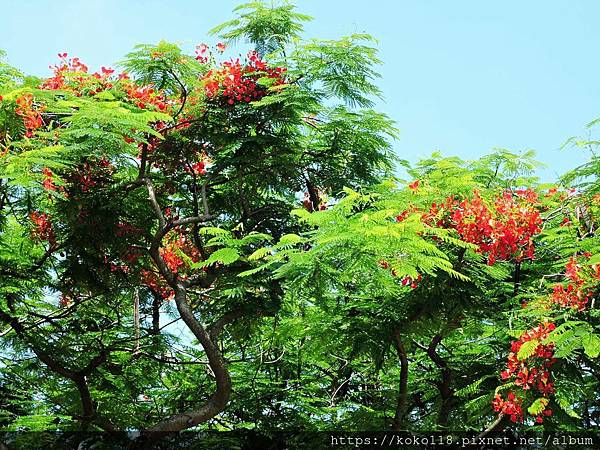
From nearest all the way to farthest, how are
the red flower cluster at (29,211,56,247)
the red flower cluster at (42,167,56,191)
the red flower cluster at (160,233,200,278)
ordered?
the red flower cluster at (42,167,56,191)
the red flower cluster at (29,211,56,247)
the red flower cluster at (160,233,200,278)

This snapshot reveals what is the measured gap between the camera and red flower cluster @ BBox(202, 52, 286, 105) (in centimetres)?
786

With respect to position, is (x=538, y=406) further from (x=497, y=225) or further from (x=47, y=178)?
(x=47, y=178)

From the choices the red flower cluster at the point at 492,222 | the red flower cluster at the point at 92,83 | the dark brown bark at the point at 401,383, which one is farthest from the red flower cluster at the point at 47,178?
the dark brown bark at the point at 401,383

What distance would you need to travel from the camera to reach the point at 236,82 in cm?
786

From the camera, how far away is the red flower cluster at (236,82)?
7.86 metres

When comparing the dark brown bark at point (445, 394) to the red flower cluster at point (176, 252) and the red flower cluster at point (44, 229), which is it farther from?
the red flower cluster at point (44, 229)

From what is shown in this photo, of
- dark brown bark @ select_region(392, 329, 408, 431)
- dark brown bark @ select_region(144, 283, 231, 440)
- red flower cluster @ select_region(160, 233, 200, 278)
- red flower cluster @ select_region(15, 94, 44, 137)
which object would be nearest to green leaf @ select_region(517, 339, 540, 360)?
dark brown bark @ select_region(392, 329, 408, 431)

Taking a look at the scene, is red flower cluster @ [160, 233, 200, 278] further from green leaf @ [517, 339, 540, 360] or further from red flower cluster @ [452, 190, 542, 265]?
green leaf @ [517, 339, 540, 360]

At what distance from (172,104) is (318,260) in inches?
134

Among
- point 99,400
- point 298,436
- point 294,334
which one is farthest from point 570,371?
point 99,400

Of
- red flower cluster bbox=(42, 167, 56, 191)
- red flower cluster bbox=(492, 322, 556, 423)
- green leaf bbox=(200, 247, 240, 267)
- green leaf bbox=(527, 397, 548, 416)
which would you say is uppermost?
red flower cluster bbox=(42, 167, 56, 191)

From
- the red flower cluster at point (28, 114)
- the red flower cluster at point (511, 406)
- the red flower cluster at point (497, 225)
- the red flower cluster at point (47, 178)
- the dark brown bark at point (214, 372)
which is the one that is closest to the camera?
the red flower cluster at point (511, 406)

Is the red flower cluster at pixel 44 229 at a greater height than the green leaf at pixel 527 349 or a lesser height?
greater

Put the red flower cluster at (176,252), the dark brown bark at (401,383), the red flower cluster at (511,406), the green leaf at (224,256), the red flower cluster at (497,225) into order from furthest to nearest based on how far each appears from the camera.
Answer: the red flower cluster at (176,252) → the dark brown bark at (401,383) → the green leaf at (224,256) → the red flower cluster at (497,225) → the red flower cluster at (511,406)
